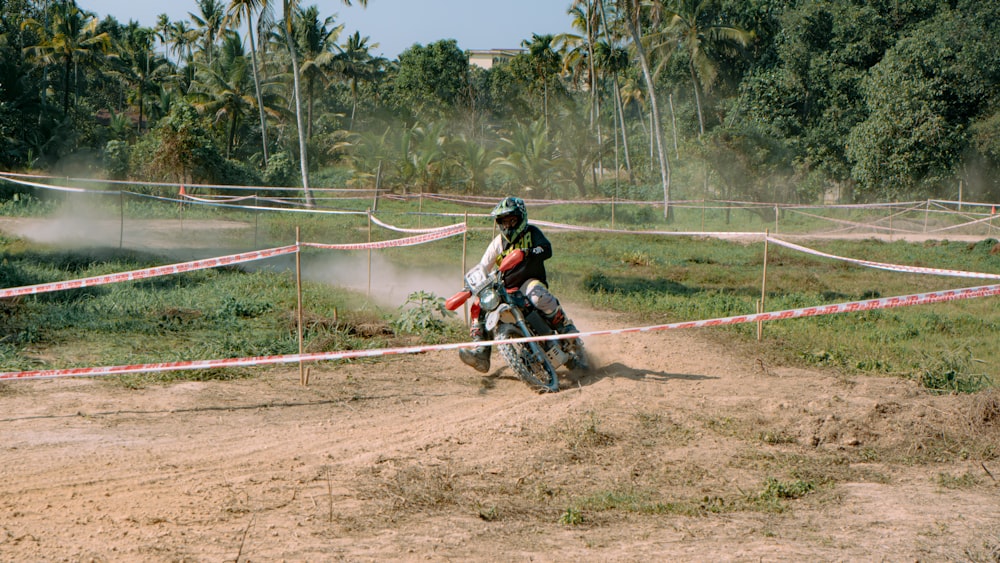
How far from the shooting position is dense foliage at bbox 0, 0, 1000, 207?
116 ft

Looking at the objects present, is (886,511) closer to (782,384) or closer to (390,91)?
(782,384)

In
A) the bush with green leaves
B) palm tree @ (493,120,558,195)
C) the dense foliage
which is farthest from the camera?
palm tree @ (493,120,558,195)

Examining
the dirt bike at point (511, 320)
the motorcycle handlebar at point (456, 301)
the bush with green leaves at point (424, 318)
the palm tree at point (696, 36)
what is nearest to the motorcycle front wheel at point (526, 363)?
the dirt bike at point (511, 320)

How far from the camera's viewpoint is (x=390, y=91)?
6525cm

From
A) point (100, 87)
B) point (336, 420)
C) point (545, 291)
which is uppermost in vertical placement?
point (100, 87)

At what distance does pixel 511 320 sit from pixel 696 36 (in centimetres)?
4064

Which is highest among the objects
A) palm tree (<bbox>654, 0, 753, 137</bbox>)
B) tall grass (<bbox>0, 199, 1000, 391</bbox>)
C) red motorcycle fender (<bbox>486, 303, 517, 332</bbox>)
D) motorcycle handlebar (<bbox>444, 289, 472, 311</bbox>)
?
palm tree (<bbox>654, 0, 753, 137</bbox>)

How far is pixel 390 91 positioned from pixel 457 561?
63847mm

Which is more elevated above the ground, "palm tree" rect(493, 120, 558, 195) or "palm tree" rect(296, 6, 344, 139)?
"palm tree" rect(296, 6, 344, 139)

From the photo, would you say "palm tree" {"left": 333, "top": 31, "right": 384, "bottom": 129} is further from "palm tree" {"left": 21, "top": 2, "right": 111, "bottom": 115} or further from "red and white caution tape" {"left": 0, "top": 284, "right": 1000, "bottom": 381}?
"red and white caution tape" {"left": 0, "top": 284, "right": 1000, "bottom": 381}

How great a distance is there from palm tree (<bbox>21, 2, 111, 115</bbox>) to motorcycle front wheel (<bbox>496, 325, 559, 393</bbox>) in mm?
40537

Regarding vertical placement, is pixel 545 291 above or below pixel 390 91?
below

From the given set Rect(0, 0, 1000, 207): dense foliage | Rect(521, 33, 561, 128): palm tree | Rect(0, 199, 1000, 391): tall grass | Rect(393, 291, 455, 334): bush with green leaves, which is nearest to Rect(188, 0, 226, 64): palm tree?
Rect(0, 0, 1000, 207): dense foliage

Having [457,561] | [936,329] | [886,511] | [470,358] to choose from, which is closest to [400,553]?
[457,561]
